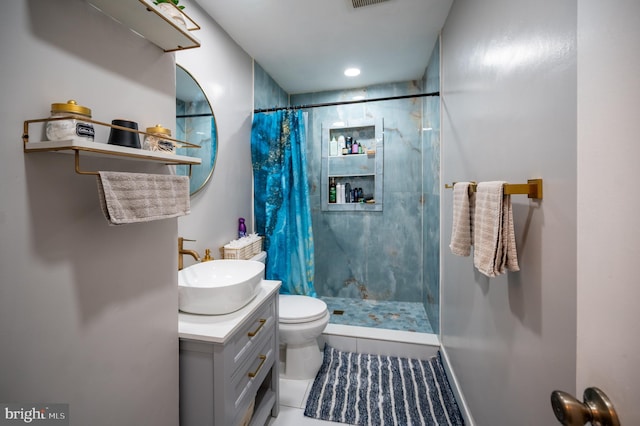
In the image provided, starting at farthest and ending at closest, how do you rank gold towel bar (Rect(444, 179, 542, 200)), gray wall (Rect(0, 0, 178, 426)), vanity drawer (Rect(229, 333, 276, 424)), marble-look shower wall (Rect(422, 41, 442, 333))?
marble-look shower wall (Rect(422, 41, 442, 333)) < vanity drawer (Rect(229, 333, 276, 424)) < gold towel bar (Rect(444, 179, 542, 200)) < gray wall (Rect(0, 0, 178, 426))

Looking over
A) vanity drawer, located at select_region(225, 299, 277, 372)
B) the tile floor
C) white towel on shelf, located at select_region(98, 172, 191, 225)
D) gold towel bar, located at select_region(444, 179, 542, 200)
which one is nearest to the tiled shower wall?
the tile floor

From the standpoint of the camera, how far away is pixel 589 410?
44cm

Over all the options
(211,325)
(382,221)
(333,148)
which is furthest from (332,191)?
(211,325)

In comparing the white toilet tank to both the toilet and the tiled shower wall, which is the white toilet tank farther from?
the tiled shower wall

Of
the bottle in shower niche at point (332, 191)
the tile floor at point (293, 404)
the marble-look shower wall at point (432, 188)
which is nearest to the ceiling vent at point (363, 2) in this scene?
the marble-look shower wall at point (432, 188)

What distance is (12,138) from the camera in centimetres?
61

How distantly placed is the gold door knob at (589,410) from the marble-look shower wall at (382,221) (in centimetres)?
251

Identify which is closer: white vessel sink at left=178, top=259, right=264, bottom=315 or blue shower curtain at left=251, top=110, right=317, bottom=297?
white vessel sink at left=178, top=259, right=264, bottom=315

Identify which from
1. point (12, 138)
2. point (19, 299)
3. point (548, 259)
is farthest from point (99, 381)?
point (548, 259)

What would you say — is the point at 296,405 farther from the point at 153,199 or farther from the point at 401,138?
the point at 401,138

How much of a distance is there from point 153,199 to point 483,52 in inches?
58.9

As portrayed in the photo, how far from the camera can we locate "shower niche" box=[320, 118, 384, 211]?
2949 mm

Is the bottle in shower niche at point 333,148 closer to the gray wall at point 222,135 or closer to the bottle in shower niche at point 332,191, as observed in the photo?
the bottle in shower niche at point 332,191

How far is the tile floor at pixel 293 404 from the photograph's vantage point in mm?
1545
